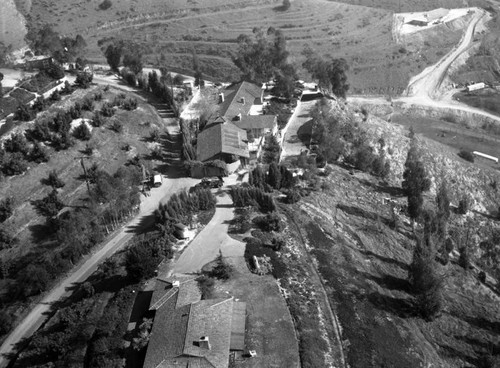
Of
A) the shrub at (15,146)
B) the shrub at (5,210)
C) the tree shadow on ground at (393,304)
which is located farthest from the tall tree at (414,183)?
the shrub at (15,146)

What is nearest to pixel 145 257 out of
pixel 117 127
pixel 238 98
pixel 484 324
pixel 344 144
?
pixel 117 127

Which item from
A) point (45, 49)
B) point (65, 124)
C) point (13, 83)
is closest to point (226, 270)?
point (65, 124)

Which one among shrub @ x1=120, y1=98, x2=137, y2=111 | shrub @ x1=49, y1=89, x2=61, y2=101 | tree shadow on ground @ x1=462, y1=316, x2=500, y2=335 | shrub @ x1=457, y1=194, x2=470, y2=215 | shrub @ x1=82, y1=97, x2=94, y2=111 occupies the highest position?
shrub @ x1=49, y1=89, x2=61, y2=101

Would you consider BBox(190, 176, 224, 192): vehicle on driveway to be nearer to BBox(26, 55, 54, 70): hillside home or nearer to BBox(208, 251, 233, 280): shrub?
BBox(208, 251, 233, 280): shrub

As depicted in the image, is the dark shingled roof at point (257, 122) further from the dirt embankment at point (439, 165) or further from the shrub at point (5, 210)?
the shrub at point (5, 210)

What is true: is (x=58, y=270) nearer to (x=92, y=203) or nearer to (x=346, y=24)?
(x=92, y=203)

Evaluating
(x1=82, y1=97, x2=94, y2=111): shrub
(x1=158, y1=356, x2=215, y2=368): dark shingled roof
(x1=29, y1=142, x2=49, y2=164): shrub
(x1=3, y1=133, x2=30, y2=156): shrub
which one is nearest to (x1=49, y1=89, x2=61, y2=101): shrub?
Result: (x1=82, y1=97, x2=94, y2=111): shrub
